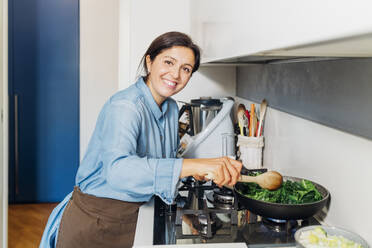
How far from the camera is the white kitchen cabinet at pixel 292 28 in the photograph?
1.19 feet

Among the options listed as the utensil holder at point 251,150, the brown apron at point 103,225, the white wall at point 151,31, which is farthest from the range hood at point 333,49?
the white wall at point 151,31

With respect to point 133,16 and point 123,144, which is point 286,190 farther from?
point 133,16

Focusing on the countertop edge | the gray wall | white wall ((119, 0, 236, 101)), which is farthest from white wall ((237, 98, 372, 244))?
white wall ((119, 0, 236, 101))

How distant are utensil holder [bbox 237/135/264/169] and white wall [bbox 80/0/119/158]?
226 cm

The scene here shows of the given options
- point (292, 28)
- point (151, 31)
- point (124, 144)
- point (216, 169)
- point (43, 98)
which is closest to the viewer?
point (292, 28)

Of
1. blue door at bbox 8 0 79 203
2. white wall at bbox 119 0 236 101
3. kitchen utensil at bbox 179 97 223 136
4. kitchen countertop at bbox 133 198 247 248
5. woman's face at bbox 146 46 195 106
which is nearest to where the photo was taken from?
kitchen countertop at bbox 133 198 247 248

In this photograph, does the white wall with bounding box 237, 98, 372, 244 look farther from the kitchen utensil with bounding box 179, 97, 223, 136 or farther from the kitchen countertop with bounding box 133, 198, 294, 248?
the kitchen utensil with bounding box 179, 97, 223, 136

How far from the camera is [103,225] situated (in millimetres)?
1331

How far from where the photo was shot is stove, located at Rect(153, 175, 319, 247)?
99 centimetres

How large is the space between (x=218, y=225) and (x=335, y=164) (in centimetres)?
37

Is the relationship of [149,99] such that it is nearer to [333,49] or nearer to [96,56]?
[333,49]

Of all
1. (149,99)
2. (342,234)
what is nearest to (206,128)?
(149,99)

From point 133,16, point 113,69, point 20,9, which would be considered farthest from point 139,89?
point 20,9

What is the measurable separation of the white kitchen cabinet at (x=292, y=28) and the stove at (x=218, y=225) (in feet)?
1.58
